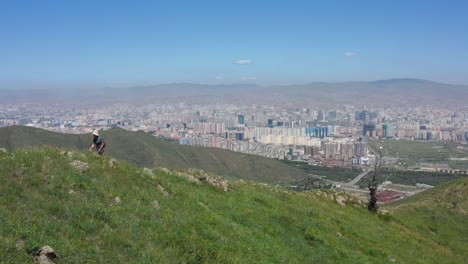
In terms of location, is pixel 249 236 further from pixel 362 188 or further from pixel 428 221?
pixel 362 188

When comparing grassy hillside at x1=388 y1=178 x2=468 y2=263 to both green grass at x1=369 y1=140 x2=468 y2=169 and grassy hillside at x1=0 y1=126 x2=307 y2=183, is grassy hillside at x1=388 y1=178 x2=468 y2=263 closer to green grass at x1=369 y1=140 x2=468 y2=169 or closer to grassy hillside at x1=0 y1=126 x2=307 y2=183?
grassy hillside at x1=0 y1=126 x2=307 y2=183

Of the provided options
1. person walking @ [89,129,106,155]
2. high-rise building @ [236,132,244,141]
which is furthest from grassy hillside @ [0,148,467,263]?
high-rise building @ [236,132,244,141]

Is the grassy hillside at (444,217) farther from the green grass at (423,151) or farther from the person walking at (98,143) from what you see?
the green grass at (423,151)

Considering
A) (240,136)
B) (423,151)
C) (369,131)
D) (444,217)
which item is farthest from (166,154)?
(369,131)

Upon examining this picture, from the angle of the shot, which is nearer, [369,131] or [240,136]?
[240,136]

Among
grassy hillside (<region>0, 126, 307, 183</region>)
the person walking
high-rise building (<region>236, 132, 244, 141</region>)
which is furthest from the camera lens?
high-rise building (<region>236, 132, 244, 141</region>)

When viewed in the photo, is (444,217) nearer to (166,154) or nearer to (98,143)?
(98,143)
